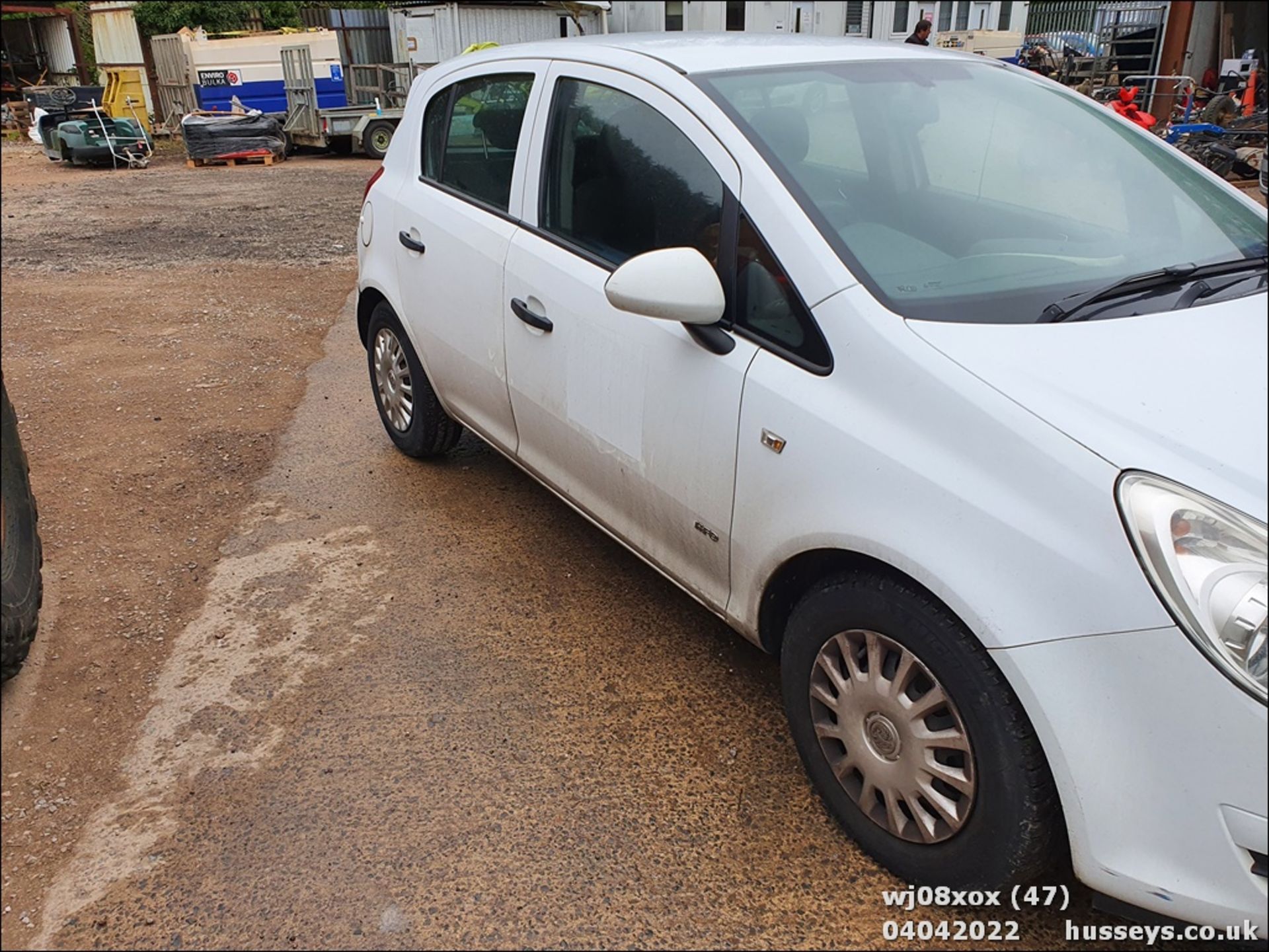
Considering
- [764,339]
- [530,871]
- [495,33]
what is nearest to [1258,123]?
[764,339]

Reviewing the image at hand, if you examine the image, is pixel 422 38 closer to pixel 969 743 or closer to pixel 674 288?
pixel 674 288

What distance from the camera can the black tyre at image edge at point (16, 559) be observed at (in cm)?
276

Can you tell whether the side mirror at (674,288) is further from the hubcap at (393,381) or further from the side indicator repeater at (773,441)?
the hubcap at (393,381)

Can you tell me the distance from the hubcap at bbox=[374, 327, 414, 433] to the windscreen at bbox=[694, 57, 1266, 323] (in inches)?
83.2

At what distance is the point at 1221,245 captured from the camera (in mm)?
2541

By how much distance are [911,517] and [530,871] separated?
1208 millimetres

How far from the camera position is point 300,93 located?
19.3 m

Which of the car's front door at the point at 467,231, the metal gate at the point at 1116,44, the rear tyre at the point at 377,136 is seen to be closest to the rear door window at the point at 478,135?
the car's front door at the point at 467,231

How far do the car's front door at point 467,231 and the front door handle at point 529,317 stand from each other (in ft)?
0.41

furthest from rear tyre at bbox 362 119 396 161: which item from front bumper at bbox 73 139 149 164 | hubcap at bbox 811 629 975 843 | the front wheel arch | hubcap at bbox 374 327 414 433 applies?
hubcap at bbox 811 629 975 843

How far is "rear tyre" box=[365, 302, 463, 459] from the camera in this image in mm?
Result: 4270

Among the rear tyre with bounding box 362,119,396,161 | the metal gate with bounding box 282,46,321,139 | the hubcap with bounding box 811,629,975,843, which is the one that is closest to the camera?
the hubcap with bounding box 811,629,975,843

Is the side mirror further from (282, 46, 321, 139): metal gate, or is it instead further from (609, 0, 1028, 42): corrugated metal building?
(609, 0, 1028, 42): corrugated metal building

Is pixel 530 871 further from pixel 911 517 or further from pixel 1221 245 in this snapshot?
pixel 1221 245
